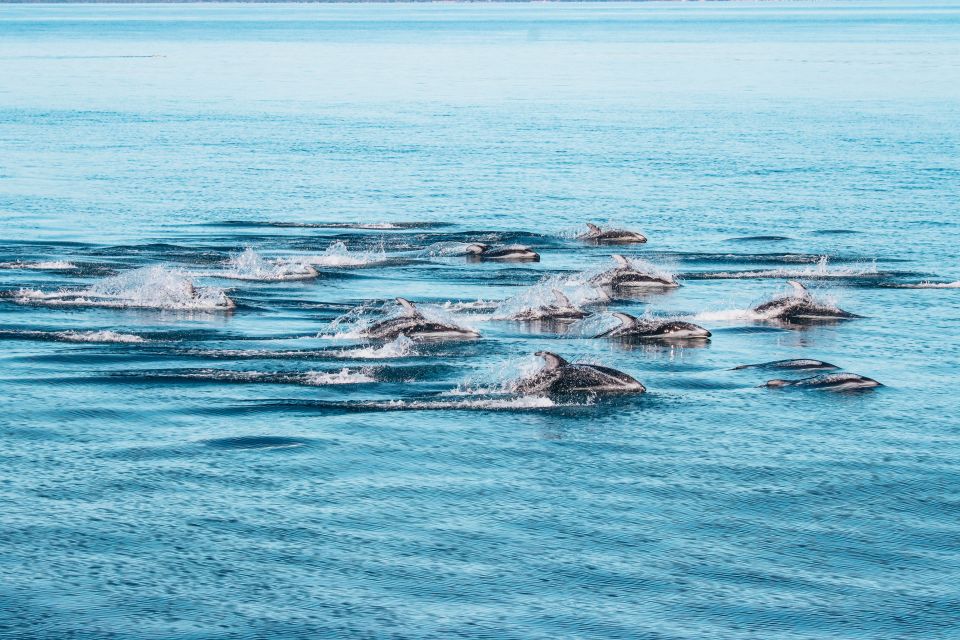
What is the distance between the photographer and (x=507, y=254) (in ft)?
145

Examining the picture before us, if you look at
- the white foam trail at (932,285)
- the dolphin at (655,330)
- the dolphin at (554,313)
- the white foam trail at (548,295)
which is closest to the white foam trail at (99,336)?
the white foam trail at (548,295)

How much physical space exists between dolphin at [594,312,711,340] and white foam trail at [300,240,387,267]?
37.8 ft

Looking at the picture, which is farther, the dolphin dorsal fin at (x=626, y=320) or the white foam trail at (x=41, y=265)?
the white foam trail at (x=41, y=265)

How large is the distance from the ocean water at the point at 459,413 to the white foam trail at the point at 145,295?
0.46 ft

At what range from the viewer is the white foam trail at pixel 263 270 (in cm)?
4081

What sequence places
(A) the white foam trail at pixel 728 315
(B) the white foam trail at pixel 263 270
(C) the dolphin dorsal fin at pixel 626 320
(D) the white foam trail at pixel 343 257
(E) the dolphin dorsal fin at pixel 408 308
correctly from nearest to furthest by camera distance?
(E) the dolphin dorsal fin at pixel 408 308 < (C) the dolphin dorsal fin at pixel 626 320 < (A) the white foam trail at pixel 728 315 < (B) the white foam trail at pixel 263 270 < (D) the white foam trail at pixel 343 257

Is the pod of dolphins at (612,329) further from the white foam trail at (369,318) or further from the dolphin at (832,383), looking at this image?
the white foam trail at (369,318)

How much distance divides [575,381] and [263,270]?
1506cm

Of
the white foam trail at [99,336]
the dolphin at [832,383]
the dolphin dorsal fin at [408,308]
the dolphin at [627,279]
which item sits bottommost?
the dolphin at [832,383]

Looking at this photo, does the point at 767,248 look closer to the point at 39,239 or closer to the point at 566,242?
the point at 566,242

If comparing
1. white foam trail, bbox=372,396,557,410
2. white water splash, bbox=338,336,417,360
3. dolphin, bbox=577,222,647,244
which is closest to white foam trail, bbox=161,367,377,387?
white water splash, bbox=338,336,417,360

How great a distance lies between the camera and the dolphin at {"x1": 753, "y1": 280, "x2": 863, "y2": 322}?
3622cm

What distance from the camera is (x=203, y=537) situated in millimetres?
21219

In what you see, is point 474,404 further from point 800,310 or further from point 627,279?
point 627,279
